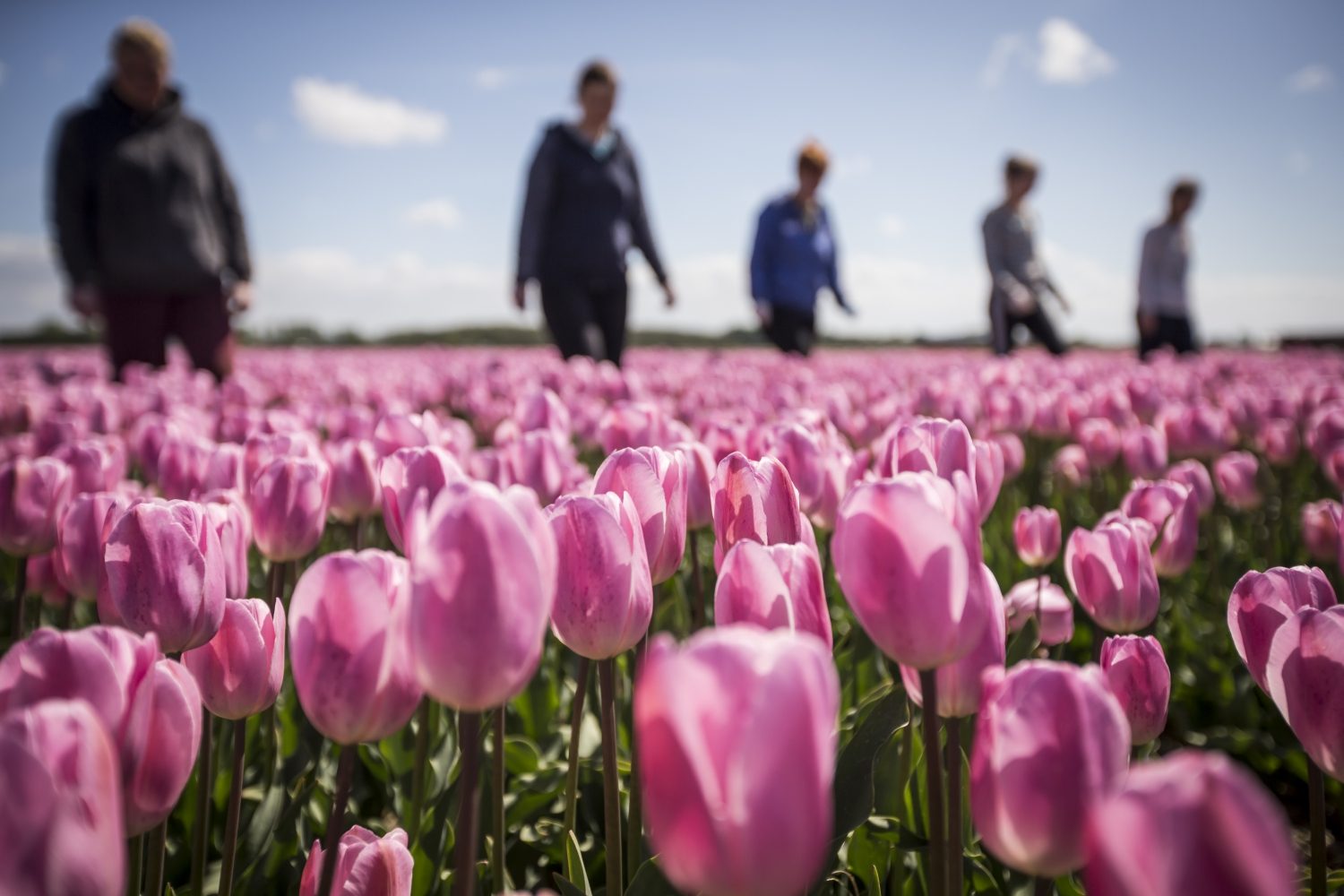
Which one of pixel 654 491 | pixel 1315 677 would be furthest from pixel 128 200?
pixel 1315 677

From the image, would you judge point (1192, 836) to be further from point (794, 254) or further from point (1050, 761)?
point (794, 254)

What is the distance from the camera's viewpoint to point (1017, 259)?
9883mm

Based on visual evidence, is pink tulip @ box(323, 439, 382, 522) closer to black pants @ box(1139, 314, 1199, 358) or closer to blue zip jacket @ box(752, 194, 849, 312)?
blue zip jacket @ box(752, 194, 849, 312)

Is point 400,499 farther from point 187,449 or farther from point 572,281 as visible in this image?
point 572,281

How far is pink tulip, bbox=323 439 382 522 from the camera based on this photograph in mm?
2107

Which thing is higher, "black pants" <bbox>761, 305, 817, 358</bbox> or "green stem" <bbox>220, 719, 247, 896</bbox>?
"black pants" <bbox>761, 305, 817, 358</bbox>

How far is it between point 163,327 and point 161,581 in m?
6.53

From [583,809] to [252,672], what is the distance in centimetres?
88

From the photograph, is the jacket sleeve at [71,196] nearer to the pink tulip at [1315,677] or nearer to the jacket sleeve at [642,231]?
the jacket sleeve at [642,231]

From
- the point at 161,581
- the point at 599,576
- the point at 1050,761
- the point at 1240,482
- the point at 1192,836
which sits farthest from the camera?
the point at 1240,482

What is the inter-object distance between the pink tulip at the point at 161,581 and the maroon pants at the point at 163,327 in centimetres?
625

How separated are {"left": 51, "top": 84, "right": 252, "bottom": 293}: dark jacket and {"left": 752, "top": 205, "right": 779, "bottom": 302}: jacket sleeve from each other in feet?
18.5

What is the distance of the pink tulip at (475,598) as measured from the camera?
698mm

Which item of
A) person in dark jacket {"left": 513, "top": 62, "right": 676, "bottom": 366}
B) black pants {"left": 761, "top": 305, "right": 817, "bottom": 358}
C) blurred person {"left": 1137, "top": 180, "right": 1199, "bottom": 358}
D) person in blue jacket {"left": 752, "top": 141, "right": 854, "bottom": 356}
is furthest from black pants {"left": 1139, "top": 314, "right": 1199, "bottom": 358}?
person in dark jacket {"left": 513, "top": 62, "right": 676, "bottom": 366}
